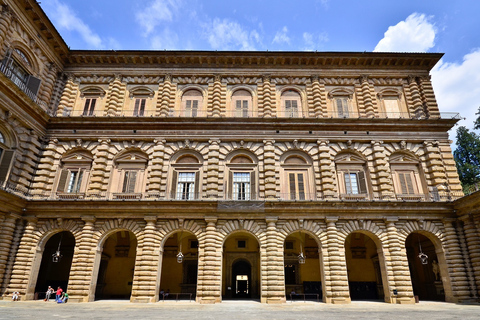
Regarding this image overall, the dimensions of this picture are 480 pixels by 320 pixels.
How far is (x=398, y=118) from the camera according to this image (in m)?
22.5

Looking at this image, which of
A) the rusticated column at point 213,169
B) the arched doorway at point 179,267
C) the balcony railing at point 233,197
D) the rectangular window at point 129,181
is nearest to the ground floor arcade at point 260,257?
the arched doorway at point 179,267

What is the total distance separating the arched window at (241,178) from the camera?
824 inches

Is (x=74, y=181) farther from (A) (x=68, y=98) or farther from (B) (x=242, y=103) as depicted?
(B) (x=242, y=103)

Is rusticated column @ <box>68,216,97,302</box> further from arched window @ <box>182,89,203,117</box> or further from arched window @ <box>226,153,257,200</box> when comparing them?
arched window @ <box>182,89,203,117</box>

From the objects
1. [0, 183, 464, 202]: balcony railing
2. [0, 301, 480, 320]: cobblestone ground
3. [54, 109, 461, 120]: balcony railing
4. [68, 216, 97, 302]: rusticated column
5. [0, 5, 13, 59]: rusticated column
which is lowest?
[0, 301, 480, 320]: cobblestone ground

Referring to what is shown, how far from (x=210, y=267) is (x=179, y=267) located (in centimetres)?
575

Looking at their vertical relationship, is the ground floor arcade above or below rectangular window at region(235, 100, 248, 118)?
below

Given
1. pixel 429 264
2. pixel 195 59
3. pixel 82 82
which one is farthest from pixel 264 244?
pixel 82 82

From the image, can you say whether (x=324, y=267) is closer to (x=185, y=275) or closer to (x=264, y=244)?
(x=264, y=244)

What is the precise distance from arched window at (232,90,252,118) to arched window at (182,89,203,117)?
9.48 feet

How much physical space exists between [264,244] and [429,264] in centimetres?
1317

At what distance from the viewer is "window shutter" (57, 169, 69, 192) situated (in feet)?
69.4

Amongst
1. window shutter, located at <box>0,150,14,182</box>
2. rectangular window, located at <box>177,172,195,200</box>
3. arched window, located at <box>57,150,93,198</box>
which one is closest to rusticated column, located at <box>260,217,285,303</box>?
rectangular window, located at <box>177,172,195,200</box>

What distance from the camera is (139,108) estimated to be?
2406 centimetres
